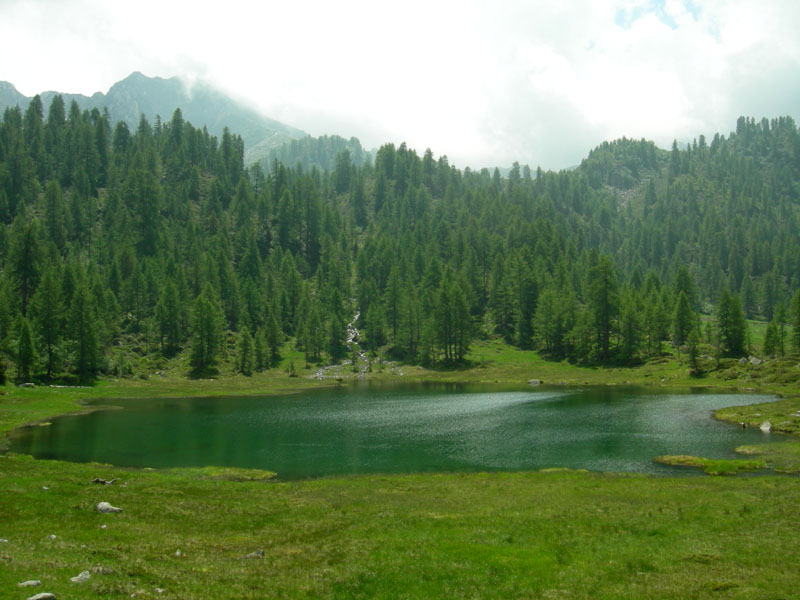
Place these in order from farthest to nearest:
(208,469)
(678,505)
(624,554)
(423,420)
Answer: (423,420), (208,469), (678,505), (624,554)

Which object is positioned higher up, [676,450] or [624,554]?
[624,554]

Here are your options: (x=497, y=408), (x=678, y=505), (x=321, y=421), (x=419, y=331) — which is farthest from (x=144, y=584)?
(x=419, y=331)

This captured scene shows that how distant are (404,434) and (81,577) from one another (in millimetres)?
50819

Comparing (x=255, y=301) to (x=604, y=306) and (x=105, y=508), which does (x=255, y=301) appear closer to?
(x=604, y=306)

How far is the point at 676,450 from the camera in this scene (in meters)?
52.3

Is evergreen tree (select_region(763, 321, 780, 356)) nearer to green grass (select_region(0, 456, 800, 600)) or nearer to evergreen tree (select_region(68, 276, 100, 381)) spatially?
green grass (select_region(0, 456, 800, 600))

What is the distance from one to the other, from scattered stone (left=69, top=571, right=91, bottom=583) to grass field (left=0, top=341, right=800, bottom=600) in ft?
0.61

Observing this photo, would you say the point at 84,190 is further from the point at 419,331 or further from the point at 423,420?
the point at 423,420

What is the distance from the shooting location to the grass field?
17625mm

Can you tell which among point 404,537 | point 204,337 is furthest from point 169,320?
point 404,537

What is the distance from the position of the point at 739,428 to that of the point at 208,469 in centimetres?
5922

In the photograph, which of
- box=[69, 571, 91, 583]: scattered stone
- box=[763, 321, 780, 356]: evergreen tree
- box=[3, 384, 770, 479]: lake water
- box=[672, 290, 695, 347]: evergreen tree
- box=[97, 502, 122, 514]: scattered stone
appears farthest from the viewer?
box=[672, 290, 695, 347]: evergreen tree

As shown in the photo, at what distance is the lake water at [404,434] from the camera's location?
5059cm

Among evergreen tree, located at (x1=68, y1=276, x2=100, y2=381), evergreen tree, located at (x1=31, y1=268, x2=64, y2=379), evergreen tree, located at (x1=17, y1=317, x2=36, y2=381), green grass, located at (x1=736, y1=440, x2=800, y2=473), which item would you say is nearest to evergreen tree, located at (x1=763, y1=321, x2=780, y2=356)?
green grass, located at (x1=736, y1=440, x2=800, y2=473)
